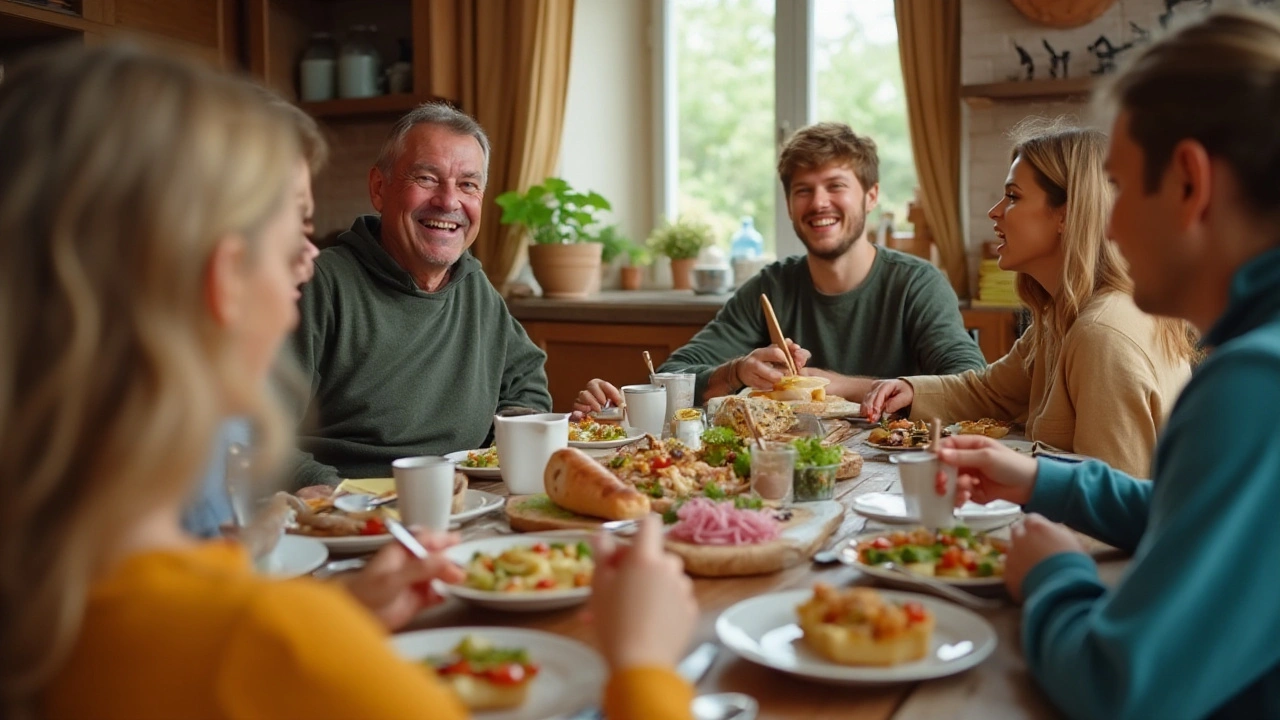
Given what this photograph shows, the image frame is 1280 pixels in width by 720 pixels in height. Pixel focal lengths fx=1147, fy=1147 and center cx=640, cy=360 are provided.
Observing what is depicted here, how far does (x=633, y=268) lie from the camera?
5.66 m

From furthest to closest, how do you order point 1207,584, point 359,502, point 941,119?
point 941,119
point 359,502
point 1207,584

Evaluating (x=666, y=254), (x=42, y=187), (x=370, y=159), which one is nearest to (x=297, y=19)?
(x=370, y=159)

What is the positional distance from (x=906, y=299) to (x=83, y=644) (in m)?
3.15

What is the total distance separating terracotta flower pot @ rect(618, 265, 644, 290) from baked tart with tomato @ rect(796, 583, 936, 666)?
4532 millimetres

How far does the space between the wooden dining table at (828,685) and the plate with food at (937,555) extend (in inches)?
1.3

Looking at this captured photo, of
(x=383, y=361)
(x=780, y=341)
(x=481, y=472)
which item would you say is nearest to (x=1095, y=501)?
(x=481, y=472)

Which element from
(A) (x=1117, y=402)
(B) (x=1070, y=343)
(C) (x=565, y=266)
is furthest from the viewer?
(C) (x=565, y=266)

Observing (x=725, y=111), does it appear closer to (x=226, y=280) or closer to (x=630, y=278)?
(x=630, y=278)

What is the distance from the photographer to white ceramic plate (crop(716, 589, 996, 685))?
109 centimetres

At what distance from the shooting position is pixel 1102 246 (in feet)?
8.20

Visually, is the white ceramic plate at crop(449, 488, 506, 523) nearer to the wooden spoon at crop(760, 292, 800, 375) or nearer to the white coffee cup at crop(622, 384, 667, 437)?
the white coffee cup at crop(622, 384, 667, 437)

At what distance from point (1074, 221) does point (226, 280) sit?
2119 millimetres

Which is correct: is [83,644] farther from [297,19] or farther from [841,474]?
[297,19]

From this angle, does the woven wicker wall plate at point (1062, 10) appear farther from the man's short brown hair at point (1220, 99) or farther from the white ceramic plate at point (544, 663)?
the white ceramic plate at point (544, 663)
